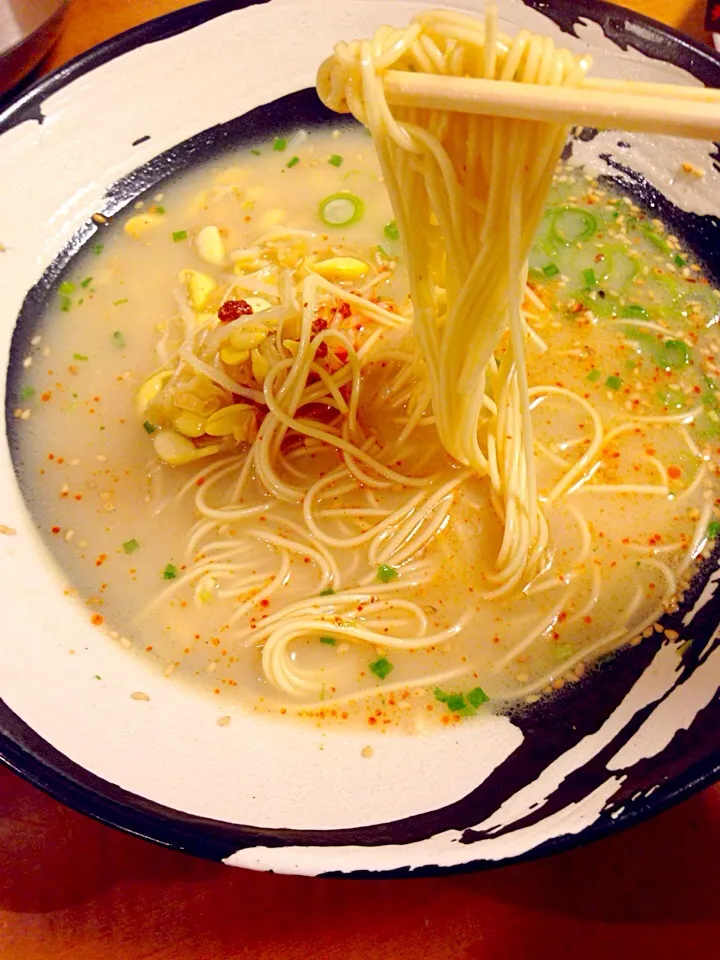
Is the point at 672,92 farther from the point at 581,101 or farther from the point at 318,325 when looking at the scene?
the point at 318,325

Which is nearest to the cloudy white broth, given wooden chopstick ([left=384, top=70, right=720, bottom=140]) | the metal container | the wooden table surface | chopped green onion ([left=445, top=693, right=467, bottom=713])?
chopped green onion ([left=445, top=693, right=467, bottom=713])

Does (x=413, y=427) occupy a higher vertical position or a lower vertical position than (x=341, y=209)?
lower

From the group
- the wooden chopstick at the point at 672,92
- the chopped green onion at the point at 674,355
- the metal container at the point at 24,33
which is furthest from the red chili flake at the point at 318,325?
the metal container at the point at 24,33

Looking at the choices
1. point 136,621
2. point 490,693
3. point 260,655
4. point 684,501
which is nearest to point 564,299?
point 684,501

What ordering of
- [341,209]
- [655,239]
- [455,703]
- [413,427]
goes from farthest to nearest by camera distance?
1. [341,209]
2. [655,239]
3. [413,427]
4. [455,703]

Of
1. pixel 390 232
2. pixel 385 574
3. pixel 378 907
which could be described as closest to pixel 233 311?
pixel 390 232

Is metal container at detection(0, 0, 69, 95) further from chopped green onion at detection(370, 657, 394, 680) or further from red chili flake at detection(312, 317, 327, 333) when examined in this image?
chopped green onion at detection(370, 657, 394, 680)

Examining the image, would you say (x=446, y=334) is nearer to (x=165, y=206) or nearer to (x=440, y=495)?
(x=440, y=495)
